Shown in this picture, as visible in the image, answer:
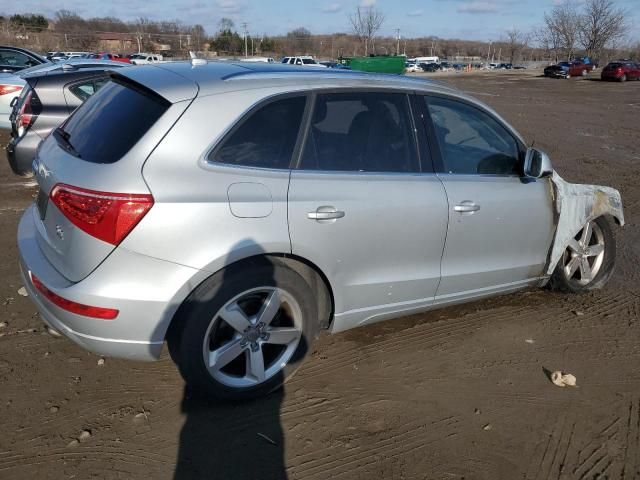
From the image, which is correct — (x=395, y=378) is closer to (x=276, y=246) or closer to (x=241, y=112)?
(x=276, y=246)

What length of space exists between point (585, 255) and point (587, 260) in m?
0.09

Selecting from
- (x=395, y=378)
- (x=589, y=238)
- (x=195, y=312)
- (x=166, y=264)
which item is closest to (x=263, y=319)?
(x=195, y=312)

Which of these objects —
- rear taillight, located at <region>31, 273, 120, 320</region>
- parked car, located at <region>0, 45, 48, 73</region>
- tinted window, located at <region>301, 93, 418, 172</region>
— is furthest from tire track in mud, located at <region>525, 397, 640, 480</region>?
parked car, located at <region>0, 45, 48, 73</region>

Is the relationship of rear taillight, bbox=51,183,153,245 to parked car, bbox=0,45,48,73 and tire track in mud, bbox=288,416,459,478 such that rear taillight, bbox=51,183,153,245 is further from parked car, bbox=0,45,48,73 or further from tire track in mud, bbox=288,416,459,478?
parked car, bbox=0,45,48,73

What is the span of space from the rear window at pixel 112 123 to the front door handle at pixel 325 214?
3.03 feet

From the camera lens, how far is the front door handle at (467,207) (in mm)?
3504

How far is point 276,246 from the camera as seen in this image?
9.32 feet

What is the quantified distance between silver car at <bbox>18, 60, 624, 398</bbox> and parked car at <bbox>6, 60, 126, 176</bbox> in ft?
8.45

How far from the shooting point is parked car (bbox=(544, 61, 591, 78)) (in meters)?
45.6

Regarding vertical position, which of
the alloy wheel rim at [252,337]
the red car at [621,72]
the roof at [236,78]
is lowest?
the alloy wheel rim at [252,337]

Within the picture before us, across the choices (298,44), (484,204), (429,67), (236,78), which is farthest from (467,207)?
(298,44)

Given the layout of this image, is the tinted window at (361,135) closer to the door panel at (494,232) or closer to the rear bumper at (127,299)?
the door panel at (494,232)

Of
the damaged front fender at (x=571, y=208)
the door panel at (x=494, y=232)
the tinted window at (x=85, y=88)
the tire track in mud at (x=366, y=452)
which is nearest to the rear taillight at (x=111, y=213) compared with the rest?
the tire track in mud at (x=366, y=452)

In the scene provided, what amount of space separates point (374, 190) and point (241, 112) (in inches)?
34.7
